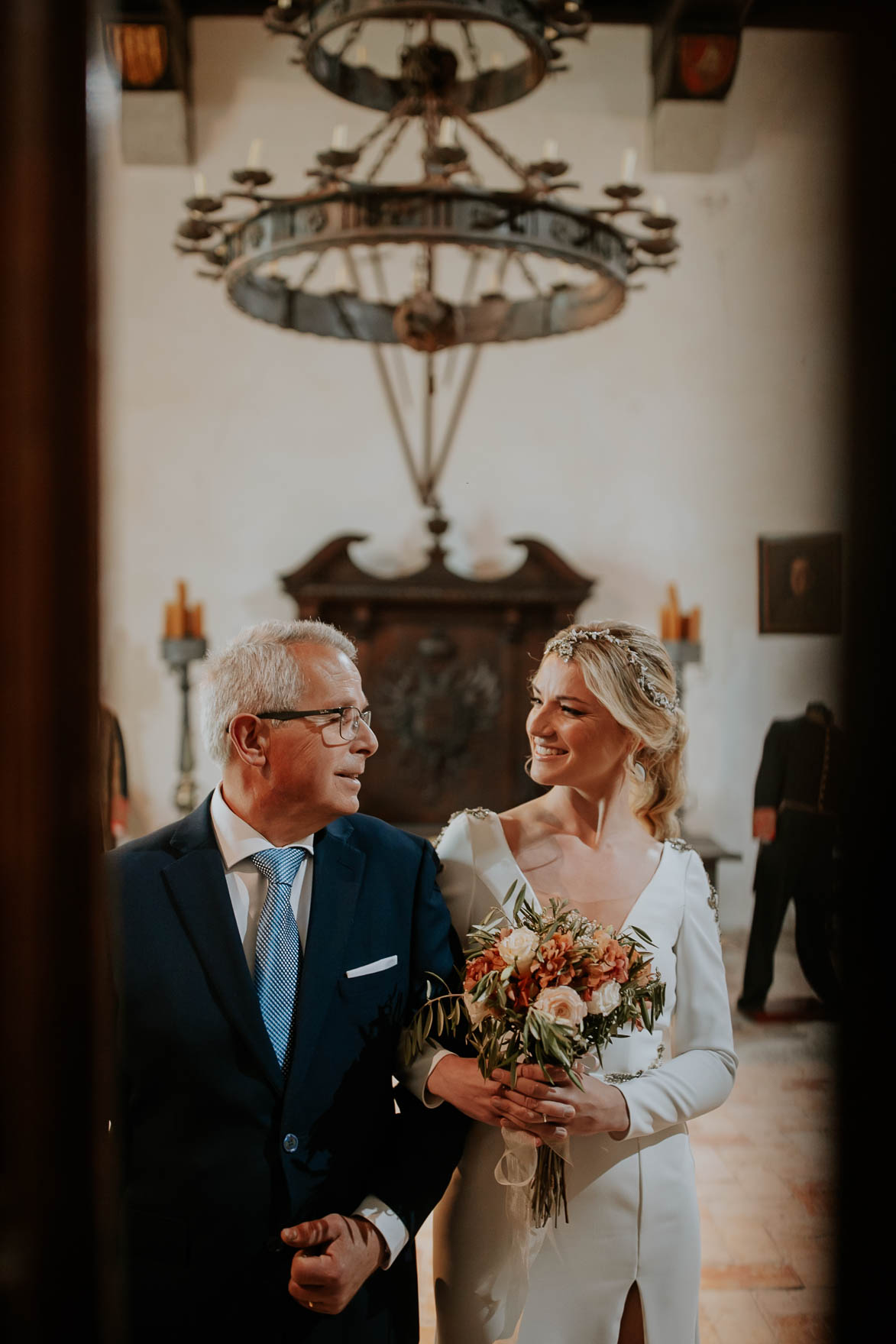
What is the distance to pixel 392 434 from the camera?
7.26 meters

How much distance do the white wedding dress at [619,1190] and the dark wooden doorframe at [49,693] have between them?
134 cm

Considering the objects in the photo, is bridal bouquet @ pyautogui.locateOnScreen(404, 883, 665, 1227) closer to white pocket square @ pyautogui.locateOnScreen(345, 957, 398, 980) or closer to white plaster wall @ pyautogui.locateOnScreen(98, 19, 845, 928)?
white pocket square @ pyautogui.locateOnScreen(345, 957, 398, 980)

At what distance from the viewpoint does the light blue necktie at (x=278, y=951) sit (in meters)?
1.62

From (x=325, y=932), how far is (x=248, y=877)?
0.16 metres

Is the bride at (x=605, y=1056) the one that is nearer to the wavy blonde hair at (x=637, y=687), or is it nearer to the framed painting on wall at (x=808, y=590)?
the wavy blonde hair at (x=637, y=687)

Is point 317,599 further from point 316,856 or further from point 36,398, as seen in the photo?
point 36,398

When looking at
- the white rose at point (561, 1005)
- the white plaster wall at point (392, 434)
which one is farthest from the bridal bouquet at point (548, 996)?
the white plaster wall at point (392, 434)

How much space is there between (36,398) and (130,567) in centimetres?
684

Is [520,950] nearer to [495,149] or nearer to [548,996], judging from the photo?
[548,996]

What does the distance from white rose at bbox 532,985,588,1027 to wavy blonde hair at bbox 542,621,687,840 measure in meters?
0.52

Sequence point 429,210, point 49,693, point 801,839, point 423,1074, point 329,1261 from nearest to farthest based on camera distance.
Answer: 1. point 49,693
2. point 801,839
3. point 329,1261
4. point 423,1074
5. point 429,210

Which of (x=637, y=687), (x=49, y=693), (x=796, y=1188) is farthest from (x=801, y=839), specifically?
(x=637, y=687)

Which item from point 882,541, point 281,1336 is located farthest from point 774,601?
point 281,1336

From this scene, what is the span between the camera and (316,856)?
174 centimetres
